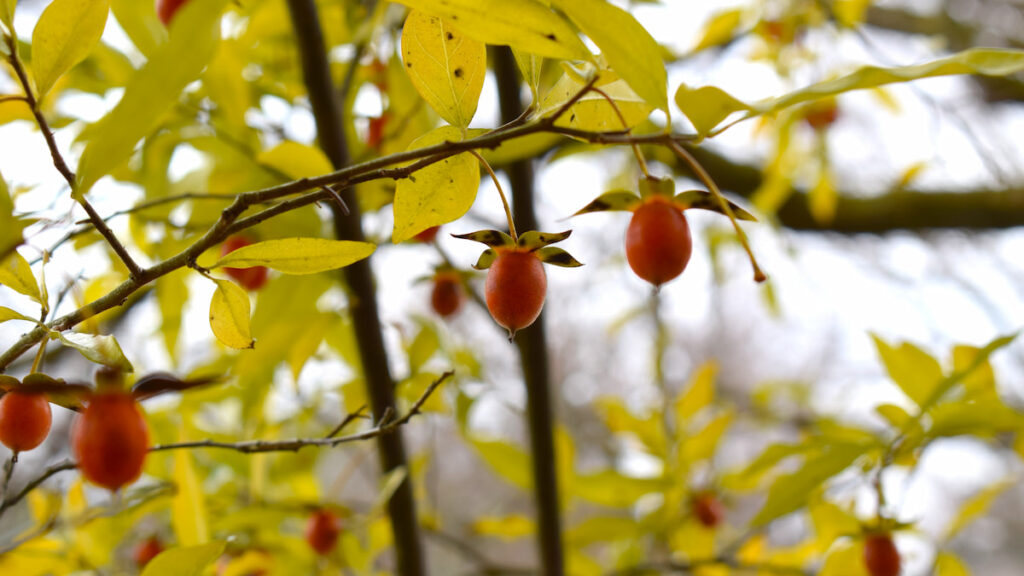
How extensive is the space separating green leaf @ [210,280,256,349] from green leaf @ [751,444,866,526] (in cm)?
34

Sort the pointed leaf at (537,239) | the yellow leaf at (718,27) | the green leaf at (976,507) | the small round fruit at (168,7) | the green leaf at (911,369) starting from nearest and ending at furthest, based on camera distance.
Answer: the pointed leaf at (537,239), the small round fruit at (168,7), the green leaf at (911,369), the green leaf at (976,507), the yellow leaf at (718,27)

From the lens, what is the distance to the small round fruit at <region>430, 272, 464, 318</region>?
528 mm

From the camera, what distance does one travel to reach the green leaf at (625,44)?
0.22 meters

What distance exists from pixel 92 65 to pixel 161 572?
41 cm

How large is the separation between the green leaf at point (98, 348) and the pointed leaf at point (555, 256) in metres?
0.14

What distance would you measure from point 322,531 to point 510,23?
1.50ft

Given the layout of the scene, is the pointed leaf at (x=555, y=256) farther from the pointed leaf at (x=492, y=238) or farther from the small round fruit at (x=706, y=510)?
the small round fruit at (x=706, y=510)

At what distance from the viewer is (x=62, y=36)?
250 millimetres

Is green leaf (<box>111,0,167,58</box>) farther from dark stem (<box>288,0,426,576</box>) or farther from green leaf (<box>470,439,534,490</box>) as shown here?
green leaf (<box>470,439,534,490</box>)

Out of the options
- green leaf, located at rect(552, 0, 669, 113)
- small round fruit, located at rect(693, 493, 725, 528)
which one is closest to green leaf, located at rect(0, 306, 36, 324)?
green leaf, located at rect(552, 0, 669, 113)

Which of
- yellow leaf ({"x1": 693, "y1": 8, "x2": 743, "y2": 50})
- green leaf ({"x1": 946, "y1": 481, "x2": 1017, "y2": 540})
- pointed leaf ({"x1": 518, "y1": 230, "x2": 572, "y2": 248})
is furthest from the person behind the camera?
yellow leaf ({"x1": 693, "y1": 8, "x2": 743, "y2": 50})

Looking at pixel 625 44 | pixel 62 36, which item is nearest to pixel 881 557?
pixel 625 44

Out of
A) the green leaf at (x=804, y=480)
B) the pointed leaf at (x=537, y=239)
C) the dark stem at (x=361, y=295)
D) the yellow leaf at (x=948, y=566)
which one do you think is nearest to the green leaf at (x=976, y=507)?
the yellow leaf at (x=948, y=566)

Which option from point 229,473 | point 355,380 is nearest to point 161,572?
point 355,380
